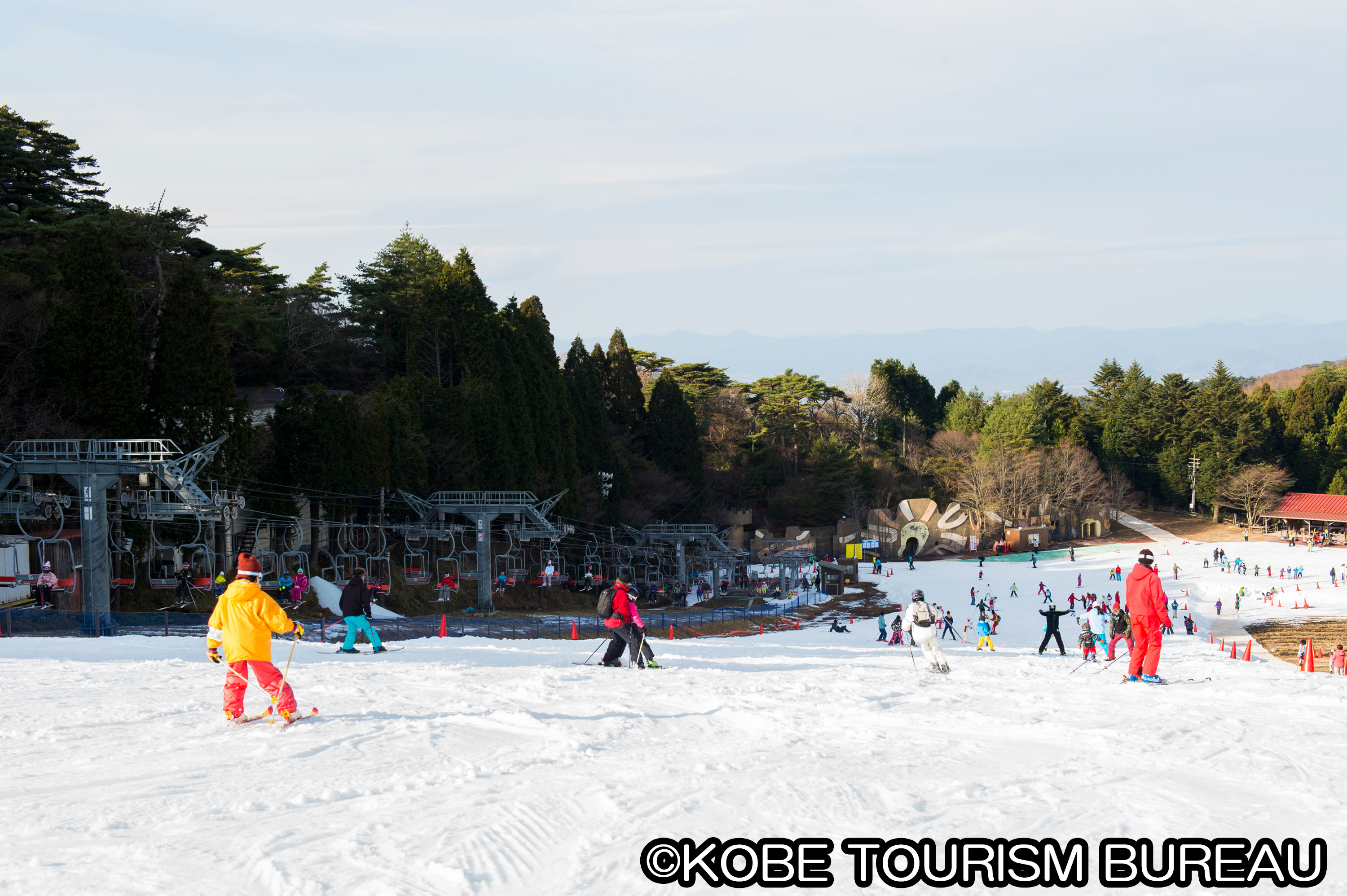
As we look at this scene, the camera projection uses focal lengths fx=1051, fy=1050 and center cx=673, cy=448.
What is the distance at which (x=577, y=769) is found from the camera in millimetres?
7008

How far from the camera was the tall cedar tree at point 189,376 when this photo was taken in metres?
28.4

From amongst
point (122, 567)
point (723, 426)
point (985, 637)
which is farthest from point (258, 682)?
point (723, 426)

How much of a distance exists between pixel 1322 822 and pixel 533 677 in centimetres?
753

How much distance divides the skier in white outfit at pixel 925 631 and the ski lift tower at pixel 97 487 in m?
13.1

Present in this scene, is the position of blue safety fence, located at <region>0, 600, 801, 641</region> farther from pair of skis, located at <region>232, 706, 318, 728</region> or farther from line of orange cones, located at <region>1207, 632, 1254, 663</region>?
line of orange cones, located at <region>1207, 632, 1254, 663</region>

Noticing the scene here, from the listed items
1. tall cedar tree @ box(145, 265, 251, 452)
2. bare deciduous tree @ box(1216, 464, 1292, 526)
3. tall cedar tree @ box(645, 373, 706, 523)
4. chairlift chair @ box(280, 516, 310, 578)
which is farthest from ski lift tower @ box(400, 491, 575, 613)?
bare deciduous tree @ box(1216, 464, 1292, 526)

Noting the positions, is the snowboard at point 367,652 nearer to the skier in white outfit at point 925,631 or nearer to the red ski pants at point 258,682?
the red ski pants at point 258,682

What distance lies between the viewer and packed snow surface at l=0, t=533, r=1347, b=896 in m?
5.18

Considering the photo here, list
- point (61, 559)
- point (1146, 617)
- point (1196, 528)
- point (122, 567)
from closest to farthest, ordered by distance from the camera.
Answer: point (1146, 617) → point (61, 559) → point (122, 567) → point (1196, 528)

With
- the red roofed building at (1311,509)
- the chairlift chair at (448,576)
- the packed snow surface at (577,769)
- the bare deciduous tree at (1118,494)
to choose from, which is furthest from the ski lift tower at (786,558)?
the red roofed building at (1311,509)

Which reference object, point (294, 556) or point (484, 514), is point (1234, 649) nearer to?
point (484, 514)

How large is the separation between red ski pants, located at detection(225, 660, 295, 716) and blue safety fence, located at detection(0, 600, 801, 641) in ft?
30.5

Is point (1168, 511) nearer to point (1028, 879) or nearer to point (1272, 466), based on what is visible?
point (1272, 466)

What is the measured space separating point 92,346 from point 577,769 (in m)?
25.1
